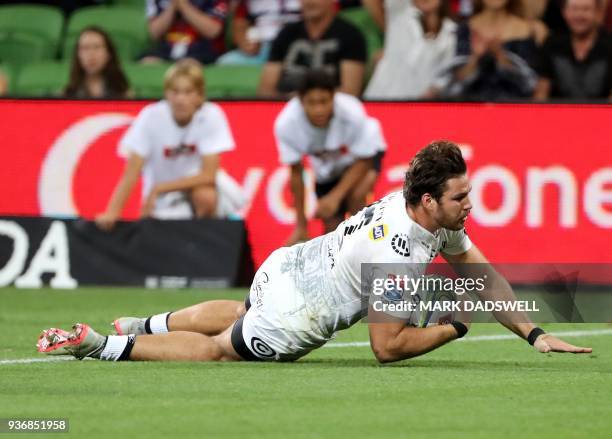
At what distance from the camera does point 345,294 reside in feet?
24.3

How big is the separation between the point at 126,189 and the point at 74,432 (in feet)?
25.2

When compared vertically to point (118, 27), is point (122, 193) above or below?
below

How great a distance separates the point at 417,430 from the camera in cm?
557

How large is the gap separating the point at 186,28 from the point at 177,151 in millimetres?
3062

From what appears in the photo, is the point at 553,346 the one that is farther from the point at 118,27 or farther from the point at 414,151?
the point at 118,27

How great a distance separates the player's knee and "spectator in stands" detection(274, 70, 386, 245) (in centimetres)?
77

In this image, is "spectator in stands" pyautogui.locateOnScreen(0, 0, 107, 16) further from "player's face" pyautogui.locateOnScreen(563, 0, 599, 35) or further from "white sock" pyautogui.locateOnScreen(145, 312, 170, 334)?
"white sock" pyautogui.locateOnScreen(145, 312, 170, 334)


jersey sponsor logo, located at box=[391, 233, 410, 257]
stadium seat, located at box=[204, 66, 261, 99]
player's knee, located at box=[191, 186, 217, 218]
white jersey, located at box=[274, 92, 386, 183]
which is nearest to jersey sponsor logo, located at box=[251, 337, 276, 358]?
jersey sponsor logo, located at box=[391, 233, 410, 257]

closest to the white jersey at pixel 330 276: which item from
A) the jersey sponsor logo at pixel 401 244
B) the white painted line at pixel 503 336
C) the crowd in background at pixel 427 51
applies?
the jersey sponsor logo at pixel 401 244

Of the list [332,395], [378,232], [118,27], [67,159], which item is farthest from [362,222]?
[118,27]

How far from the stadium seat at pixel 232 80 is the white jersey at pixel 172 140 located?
161cm

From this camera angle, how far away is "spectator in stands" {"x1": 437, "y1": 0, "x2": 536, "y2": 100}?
13.6 metres

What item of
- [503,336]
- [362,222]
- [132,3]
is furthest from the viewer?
[132,3]

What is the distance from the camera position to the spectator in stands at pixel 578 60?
13.5 metres
